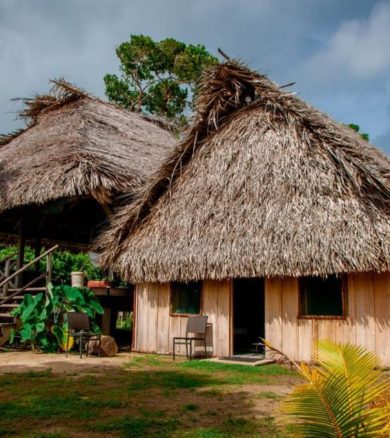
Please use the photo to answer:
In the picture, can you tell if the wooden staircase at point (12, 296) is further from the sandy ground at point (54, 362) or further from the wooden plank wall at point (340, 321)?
the wooden plank wall at point (340, 321)

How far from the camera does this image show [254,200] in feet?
32.0

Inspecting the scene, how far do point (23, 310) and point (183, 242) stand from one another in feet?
12.0

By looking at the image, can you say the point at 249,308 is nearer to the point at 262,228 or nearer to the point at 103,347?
the point at 103,347

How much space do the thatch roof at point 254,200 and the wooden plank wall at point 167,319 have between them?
67 cm

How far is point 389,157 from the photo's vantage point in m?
15.2

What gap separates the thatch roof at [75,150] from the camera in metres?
11.5

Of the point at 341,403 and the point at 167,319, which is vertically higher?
the point at 167,319

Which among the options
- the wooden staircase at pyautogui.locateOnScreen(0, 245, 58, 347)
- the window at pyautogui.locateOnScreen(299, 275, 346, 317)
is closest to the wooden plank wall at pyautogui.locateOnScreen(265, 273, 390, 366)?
the window at pyautogui.locateOnScreen(299, 275, 346, 317)

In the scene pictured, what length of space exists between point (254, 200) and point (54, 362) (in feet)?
14.9

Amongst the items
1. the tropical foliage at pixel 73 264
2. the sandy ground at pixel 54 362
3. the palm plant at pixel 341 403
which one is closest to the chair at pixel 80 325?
the sandy ground at pixel 54 362

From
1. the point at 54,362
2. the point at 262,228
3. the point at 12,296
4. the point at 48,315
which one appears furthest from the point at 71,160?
the point at 262,228

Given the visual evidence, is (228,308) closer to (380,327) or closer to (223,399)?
(380,327)

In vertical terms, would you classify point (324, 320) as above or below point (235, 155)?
below

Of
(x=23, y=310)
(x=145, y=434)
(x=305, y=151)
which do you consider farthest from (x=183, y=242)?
(x=145, y=434)
